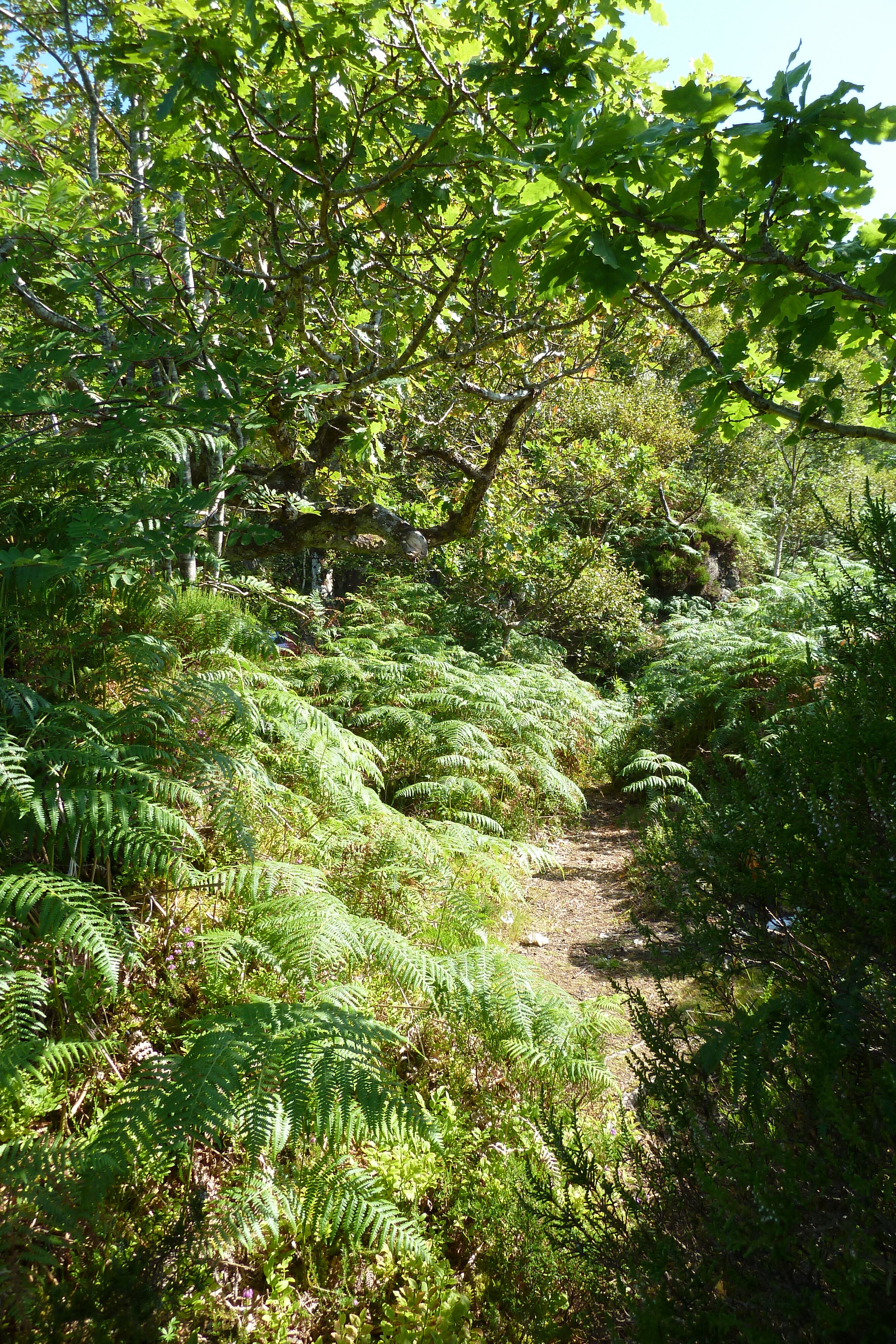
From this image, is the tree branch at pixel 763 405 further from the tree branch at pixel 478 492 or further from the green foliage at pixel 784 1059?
the tree branch at pixel 478 492

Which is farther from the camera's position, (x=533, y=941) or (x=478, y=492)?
(x=478, y=492)

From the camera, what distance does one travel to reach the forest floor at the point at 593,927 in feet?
13.0

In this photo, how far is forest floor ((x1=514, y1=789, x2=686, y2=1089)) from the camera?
3973 millimetres

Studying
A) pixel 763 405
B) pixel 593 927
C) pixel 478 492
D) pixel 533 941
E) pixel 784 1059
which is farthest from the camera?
pixel 478 492

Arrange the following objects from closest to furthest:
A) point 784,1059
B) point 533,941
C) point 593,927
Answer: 1. point 784,1059
2. point 533,941
3. point 593,927

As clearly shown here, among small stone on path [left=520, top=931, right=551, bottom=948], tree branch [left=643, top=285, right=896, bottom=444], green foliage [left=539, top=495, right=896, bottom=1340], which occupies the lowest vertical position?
small stone on path [left=520, top=931, right=551, bottom=948]

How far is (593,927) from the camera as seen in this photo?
507 cm

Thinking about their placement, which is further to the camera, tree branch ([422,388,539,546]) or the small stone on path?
tree branch ([422,388,539,546])

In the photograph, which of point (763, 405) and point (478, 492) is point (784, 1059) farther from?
point (478, 492)

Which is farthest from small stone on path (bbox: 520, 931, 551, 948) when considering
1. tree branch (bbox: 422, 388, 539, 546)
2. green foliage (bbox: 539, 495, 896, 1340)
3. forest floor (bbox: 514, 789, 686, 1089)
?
tree branch (bbox: 422, 388, 539, 546)

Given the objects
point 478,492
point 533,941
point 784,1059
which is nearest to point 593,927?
Result: point 533,941

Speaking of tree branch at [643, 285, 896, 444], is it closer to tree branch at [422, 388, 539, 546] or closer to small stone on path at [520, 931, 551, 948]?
small stone on path at [520, 931, 551, 948]

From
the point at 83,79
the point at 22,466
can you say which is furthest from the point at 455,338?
the point at 22,466

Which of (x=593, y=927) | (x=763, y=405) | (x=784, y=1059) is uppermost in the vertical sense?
(x=763, y=405)
